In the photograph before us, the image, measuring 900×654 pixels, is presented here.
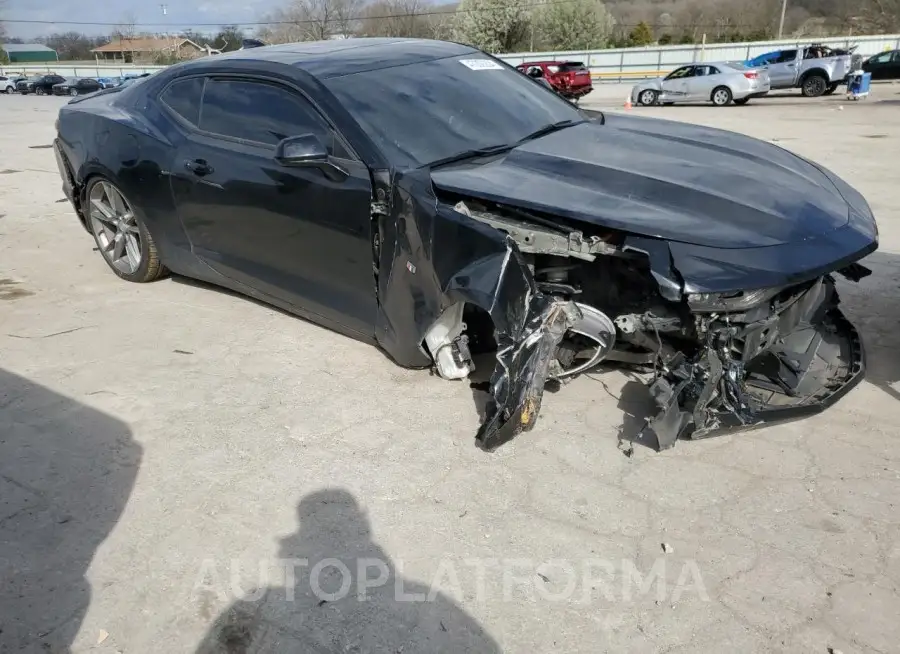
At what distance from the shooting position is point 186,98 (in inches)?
171

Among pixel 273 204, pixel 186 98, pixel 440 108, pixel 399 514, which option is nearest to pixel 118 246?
pixel 186 98

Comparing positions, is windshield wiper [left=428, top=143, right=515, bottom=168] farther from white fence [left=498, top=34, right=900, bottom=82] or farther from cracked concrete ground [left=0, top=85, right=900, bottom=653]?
white fence [left=498, top=34, right=900, bottom=82]

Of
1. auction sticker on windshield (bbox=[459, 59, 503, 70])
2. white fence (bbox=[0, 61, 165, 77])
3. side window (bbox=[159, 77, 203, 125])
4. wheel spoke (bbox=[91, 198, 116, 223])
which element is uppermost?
auction sticker on windshield (bbox=[459, 59, 503, 70])

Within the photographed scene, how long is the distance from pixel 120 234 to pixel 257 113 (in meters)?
1.80

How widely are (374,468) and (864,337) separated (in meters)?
2.85

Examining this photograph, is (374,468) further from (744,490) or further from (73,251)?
(73,251)

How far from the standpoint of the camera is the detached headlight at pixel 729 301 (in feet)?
8.52

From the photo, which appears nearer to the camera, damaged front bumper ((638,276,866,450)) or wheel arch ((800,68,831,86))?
damaged front bumper ((638,276,866,450))

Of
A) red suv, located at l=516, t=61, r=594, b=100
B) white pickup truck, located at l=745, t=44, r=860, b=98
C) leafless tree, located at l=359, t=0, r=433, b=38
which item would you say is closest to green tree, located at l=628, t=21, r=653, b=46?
leafless tree, located at l=359, t=0, r=433, b=38

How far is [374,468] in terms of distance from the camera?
2.94 meters

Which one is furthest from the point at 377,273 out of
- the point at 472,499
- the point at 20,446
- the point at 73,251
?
the point at 73,251

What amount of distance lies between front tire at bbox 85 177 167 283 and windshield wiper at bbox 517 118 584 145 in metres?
2.64

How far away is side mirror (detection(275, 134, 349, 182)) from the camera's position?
3.26 metres

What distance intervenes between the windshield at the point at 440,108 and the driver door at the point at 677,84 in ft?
61.6
